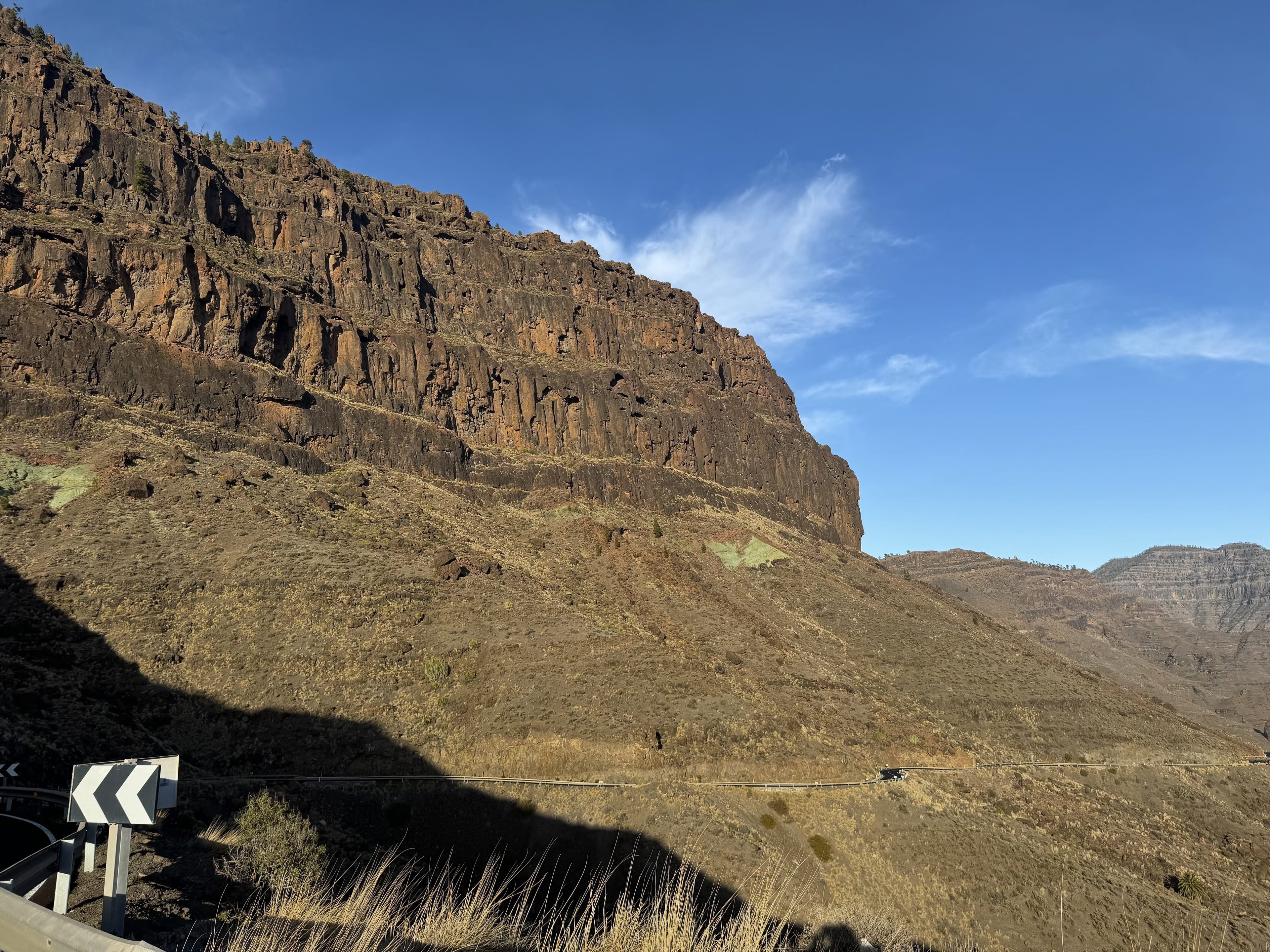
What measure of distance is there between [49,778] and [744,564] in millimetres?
65506

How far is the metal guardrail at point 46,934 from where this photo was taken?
14.2ft

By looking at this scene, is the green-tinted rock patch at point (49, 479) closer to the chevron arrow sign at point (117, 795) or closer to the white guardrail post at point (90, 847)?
the white guardrail post at point (90, 847)

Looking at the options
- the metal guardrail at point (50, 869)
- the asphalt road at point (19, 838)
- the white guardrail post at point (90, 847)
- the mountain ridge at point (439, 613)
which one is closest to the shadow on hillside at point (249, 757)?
the mountain ridge at point (439, 613)

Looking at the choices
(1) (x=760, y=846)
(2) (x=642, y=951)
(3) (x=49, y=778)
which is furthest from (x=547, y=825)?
(2) (x=642, y=951)

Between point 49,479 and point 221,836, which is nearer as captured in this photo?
point 221,836

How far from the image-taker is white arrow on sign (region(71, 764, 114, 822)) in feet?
16.9

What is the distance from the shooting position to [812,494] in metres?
124

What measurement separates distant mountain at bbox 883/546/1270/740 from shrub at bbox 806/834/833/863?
283 ft

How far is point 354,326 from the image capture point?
8825cm

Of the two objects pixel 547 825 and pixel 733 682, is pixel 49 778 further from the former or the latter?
pixel 733 682

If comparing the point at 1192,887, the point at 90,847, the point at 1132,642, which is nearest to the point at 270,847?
the point at 90,847

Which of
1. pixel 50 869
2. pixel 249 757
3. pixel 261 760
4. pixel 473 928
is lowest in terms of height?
pixel 261 760

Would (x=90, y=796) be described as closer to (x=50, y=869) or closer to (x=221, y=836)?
(x=50, y=869)

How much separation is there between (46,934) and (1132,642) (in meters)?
217
